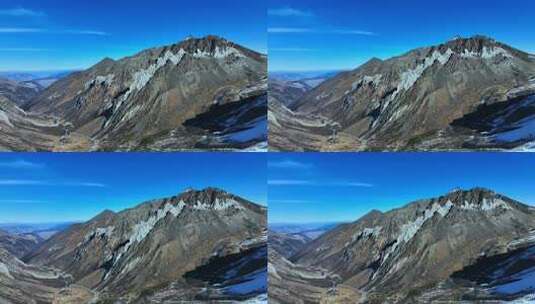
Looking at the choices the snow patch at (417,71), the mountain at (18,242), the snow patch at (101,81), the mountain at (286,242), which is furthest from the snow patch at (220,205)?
the snow patch at (417,71)

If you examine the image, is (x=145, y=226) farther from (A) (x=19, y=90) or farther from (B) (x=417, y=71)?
(B) (x=417, y=71)

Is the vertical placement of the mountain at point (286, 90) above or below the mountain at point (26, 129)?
above

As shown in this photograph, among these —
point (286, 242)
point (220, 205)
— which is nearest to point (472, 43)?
point (286, 242)

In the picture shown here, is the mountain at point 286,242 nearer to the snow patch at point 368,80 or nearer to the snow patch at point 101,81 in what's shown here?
the snow patch at point 368,80

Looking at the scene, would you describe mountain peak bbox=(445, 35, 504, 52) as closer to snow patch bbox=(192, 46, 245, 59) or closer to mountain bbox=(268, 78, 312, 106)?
mountain bbox=(268, 78, 312, 106)

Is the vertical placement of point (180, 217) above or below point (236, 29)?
below

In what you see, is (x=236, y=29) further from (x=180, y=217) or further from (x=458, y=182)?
(x=458, y=182)

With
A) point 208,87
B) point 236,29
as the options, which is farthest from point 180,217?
point 236,29
